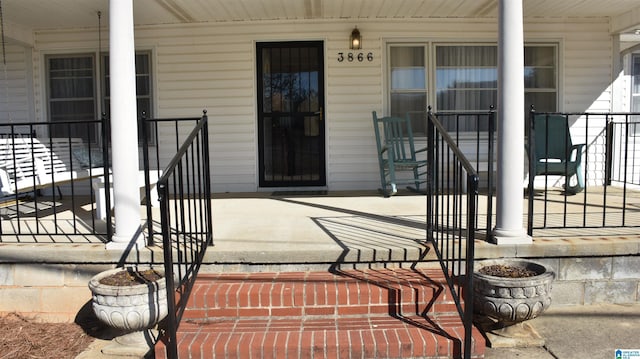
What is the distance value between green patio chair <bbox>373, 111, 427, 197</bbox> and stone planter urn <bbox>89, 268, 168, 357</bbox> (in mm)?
3270

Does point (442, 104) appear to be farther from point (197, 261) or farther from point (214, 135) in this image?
point (197, 261)

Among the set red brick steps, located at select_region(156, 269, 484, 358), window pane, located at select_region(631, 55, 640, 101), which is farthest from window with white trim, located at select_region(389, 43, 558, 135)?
red brick steps, located at select_region(156, 269, 484, 358)

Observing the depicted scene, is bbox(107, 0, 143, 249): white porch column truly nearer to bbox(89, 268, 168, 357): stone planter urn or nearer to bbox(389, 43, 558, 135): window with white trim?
bbox(89, 268, 168, 357): stone planter urn

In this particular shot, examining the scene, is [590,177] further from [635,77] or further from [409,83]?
[409,83]

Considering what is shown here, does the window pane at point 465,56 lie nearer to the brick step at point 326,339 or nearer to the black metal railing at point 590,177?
the black metal railing at point 590,177

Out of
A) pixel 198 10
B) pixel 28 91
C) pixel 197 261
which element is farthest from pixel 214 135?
pixel 197 261

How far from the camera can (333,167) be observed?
6.17 metres

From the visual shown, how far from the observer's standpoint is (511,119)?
3215 mm

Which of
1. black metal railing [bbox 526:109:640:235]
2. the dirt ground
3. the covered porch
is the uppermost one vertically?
black metal railing [bbox 526:109:640:235]

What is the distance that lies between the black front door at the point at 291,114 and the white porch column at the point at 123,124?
116 inches

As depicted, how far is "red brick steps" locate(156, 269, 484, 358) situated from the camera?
2543 mm

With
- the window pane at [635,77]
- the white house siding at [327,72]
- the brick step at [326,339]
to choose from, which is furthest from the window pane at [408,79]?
the brick step at [326,339]

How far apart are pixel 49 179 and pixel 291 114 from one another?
2892 millimetres

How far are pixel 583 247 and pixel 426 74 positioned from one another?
342 cm
